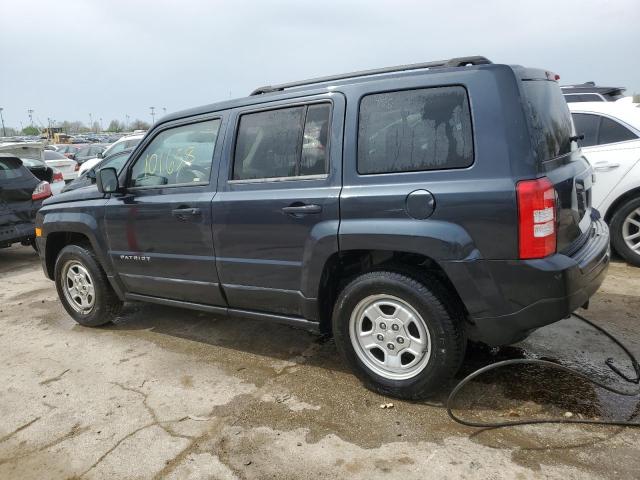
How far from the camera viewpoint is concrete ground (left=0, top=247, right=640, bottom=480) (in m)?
2.53

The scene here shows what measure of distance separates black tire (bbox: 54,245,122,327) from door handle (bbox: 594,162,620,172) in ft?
17.0

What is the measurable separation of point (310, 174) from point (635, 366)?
2.37m

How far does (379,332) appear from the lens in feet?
10.0

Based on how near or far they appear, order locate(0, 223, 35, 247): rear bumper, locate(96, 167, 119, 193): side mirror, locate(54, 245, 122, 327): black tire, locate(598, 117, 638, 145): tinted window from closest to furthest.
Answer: locate(96, 167, 119, 193): side mirror
locate(54, 245, 122, 327): black tire
locate(598, 117, 638, 145): tinted window
locate(0, 223, 35, 247): rear bumper

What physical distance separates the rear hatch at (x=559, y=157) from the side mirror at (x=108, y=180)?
10.0 feet

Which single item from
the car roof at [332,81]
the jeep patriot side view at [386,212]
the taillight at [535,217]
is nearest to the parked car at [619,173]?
the jeep patriot side view at [386,212]

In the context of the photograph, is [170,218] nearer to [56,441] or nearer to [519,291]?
[56,441]

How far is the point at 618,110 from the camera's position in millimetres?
5754

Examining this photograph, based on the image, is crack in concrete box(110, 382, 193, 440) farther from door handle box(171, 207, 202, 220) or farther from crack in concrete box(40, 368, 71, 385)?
door handle box(171, 207, 202, 220)

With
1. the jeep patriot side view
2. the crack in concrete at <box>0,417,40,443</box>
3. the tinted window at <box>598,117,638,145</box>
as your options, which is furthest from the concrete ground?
the tinted window at <box>598,117,638,145</box>

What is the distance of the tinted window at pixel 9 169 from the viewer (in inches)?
293

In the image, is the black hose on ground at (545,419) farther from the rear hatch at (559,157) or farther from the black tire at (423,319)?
the rear hatch at (559,157)

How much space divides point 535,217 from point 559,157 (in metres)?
0.60

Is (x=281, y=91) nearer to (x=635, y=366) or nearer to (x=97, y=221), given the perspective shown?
(x=97, y=221)
